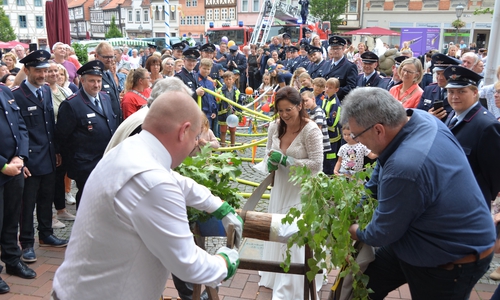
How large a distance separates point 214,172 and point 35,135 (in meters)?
2.61

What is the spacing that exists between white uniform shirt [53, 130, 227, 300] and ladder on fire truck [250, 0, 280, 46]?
845 inches

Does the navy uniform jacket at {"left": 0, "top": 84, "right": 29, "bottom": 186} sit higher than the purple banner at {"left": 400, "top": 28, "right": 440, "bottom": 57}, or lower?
lower

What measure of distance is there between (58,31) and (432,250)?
10409mm

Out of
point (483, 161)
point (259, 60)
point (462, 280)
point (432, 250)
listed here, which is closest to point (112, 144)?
point (432, 250)

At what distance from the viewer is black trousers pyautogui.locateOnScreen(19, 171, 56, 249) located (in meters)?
4.55

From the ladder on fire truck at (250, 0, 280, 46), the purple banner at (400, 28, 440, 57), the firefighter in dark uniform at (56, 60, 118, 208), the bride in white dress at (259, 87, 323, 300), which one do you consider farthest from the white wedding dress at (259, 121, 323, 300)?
the ladder on fire truck at (250, 0, 280, 46)

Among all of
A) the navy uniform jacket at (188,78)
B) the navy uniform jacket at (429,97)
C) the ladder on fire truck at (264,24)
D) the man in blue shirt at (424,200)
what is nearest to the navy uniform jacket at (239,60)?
the ladder on fire truck at (264,24)

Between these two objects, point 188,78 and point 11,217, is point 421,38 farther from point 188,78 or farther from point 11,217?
point 11,217

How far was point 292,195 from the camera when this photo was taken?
4.05 metres

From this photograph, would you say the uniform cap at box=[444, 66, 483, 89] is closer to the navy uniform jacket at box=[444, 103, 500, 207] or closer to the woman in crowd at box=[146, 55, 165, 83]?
the navy uniform jacket at box=[444, 103, 500, 207]

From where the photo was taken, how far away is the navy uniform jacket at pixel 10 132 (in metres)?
4.04

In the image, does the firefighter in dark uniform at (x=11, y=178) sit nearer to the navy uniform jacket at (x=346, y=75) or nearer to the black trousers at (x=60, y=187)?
the black trousers at (x=60, y=187)

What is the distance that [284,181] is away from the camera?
412cm

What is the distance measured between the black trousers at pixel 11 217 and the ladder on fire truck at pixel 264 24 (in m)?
19.5
